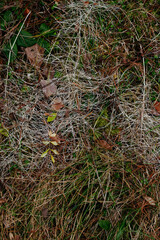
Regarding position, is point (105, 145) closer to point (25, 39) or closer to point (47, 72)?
point (47, 72)

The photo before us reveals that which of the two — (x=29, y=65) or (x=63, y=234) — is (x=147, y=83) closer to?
(x=29, y=65)

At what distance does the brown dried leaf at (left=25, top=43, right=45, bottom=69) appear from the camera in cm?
232

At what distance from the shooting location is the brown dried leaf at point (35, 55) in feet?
7.62

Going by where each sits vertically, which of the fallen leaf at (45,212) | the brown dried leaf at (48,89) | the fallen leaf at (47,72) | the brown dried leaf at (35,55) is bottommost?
the fallen leaf at (45,212)

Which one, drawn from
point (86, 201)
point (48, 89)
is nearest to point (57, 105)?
point (48, 89)

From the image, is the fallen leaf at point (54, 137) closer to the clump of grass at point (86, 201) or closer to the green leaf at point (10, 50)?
the clump of grass at point (86, 201)

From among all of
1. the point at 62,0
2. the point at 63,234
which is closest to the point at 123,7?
the point at 62,0

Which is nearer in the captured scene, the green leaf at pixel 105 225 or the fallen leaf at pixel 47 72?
the green leaf at pixel 105 225

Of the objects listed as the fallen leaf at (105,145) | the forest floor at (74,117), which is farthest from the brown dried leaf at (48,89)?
the fallen leaf at (105,145)

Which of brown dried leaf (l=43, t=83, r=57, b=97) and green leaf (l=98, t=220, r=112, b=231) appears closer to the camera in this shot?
green leaf (l=98, t=220, r=112, b=231)

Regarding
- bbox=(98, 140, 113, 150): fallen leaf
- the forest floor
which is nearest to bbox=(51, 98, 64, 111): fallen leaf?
the forest floor

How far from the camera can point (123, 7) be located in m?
2.40

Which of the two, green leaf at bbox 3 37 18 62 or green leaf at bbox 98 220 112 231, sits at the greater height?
green leaf at bbox 3 37 18 62

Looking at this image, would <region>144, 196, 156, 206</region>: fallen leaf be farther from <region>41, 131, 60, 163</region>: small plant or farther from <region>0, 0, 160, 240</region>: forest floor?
<region>41, 131, 60, 163</region>: small plant
